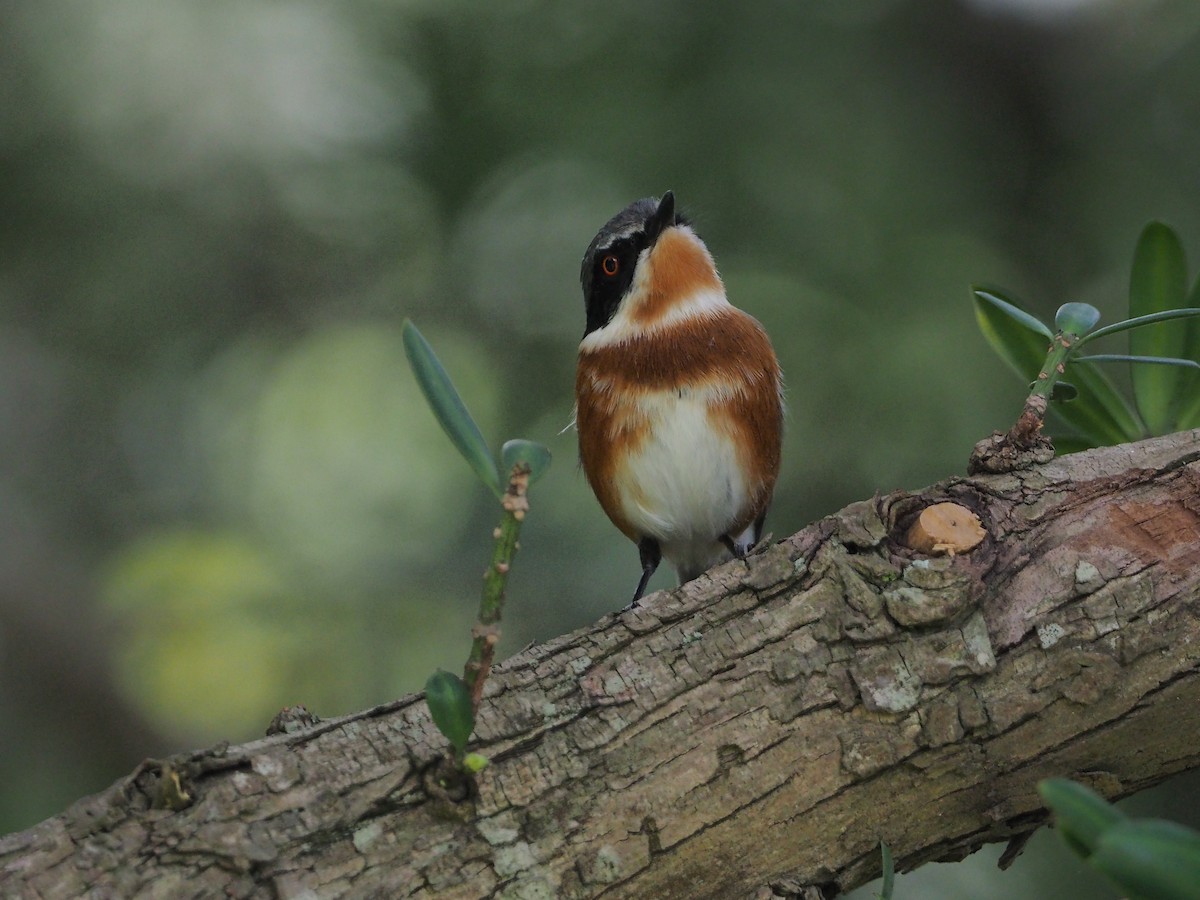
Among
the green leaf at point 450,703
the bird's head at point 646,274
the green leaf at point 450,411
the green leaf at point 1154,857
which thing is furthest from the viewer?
the bird's head at point 646,274

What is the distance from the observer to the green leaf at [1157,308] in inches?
136

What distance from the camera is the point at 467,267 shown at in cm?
694

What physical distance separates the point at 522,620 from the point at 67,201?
360 cm

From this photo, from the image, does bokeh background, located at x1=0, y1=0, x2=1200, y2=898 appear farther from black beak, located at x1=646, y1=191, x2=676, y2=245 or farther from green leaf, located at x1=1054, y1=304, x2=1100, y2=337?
green leaf, located at x1=1054, y1=304, x2=1100, y2=337

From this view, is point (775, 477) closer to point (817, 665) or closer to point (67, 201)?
point (817, 665)

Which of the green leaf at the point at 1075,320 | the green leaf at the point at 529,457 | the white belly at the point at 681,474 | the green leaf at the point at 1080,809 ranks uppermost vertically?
the white belly at the point at 681,474

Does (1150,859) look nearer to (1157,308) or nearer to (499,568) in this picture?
(499,568)

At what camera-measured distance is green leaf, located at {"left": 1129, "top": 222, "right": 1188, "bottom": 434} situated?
345 centimetres

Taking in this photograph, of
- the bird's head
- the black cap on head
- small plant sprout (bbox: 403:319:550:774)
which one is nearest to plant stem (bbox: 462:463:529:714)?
small plant sprout (bbox: 403:319:550:774)

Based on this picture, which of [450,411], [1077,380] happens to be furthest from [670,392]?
[450,411]

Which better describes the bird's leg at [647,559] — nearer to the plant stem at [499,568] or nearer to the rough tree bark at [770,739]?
the rough tree bark at [770,739]

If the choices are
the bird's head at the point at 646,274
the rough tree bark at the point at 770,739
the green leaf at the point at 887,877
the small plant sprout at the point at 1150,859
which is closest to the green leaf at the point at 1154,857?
the small plant sprout at the point at 1150,859

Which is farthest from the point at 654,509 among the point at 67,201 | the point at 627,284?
the point at 67,201

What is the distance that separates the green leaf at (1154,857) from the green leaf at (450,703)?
1.03 metres
